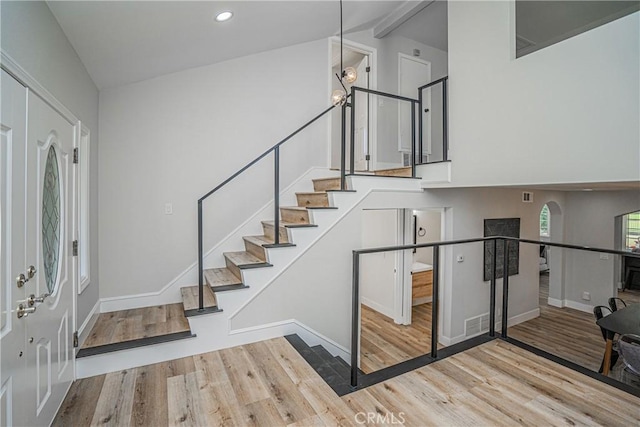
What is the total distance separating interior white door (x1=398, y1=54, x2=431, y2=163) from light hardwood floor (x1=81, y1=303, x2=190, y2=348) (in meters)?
4.09

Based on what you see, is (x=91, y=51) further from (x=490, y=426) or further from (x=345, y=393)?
(x=490, y=426)

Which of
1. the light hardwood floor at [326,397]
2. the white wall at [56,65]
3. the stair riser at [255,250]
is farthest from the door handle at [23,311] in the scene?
the stair riser at [255,250]

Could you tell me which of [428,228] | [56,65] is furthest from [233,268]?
[428,228]

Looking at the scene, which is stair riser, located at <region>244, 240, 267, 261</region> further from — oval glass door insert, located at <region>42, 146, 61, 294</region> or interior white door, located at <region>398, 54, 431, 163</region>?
interior white door, located at <region>398, 54, 431, 163</region>

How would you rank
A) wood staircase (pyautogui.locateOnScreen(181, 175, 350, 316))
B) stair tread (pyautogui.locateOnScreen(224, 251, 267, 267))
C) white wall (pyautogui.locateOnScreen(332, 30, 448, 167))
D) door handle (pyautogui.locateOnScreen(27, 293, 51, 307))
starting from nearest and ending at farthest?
door handle (pyautogui.locateOnScreen(27, 293, 51, 307))
wood staircase (pyautogui.locateOnScreen(181, 175, 350, 316))
stair tread (pyautogui.locateOnScreen(224, 251, 267, 267))
white wall (pyautogui.locateOnScreen(332, 30, 448, 167))

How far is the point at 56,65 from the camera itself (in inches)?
76.9

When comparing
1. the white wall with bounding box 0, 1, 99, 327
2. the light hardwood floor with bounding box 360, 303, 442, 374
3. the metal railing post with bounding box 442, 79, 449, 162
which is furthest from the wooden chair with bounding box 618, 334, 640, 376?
the white wall with bounding box 0, 1, 99, 327

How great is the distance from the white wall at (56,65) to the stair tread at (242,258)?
1266 mm

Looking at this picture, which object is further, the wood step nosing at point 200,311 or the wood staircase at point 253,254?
the wood staircase at point 253,254

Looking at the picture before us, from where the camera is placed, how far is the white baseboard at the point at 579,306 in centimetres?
593

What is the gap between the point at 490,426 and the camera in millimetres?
1849

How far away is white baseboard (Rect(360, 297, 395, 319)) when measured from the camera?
17.4ft

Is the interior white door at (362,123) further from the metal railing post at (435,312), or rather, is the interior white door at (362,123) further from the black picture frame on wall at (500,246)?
the metal railing post at (435,312)

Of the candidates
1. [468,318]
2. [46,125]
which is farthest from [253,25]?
[468,318]
